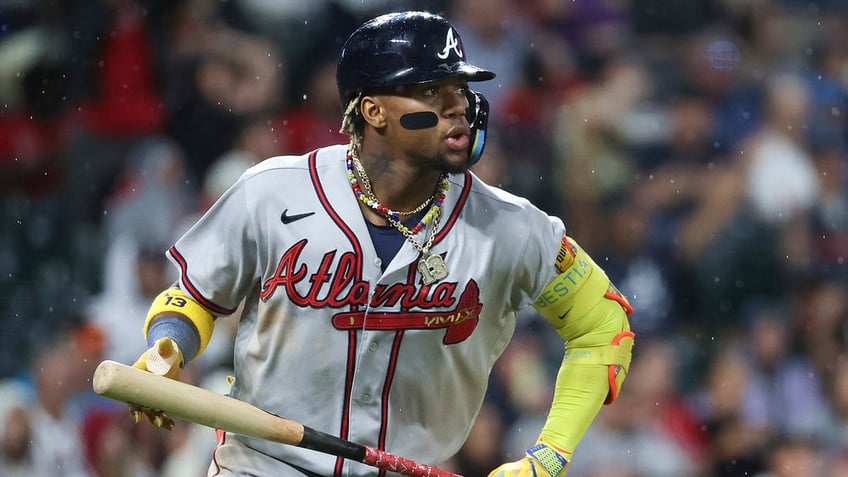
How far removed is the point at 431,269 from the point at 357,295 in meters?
0.20

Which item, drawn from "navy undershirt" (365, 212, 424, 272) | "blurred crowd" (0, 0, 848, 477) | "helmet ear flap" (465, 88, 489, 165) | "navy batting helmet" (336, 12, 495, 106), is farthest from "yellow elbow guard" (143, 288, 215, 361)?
"blurred crowd" (0, 0, 848, 477)

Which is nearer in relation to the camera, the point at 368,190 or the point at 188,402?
the point at 188,402

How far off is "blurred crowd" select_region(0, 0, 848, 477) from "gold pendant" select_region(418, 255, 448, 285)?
293cm

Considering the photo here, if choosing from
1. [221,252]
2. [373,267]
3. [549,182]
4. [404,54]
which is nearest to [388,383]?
[373,267]

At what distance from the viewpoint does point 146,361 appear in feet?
10.3

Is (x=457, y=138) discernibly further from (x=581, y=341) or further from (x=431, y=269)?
(x=581, y=341)

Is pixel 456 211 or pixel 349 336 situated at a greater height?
pixel 456 211

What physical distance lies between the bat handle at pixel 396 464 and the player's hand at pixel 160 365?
50 cm

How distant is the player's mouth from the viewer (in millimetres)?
3359

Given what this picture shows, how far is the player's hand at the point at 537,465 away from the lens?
340 cm

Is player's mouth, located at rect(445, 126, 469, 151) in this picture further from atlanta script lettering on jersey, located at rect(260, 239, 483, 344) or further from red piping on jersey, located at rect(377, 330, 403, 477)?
red piping on jersey, located at rect(377, 330, 403, 477)

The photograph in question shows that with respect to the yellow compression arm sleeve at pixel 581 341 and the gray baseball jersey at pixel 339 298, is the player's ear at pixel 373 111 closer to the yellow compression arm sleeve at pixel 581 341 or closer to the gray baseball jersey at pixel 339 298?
the gray baseball jersey at pixel 339 298

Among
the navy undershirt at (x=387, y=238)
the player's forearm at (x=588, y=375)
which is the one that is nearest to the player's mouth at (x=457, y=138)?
the navy undershirt at (x=387, y=238)

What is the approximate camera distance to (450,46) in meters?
3.38
